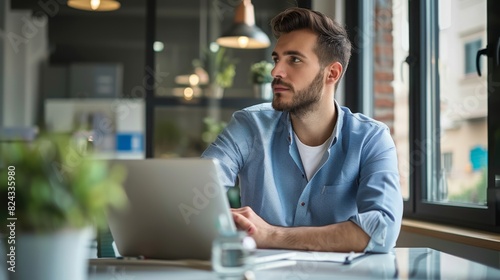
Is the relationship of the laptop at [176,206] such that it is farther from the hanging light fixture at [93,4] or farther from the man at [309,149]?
the hanging light fixture at [93,4]

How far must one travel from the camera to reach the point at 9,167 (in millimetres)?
1025

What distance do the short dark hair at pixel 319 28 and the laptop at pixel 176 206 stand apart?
1066 mm

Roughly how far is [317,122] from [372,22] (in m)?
1.86

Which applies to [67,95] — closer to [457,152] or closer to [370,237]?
[457,152]

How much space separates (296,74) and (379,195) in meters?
0.64

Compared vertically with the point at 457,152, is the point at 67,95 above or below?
above

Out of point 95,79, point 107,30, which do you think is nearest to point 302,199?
point 95,79

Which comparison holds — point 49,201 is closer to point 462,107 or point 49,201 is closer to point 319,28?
point 319,28

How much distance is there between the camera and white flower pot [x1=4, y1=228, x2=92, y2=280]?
109cm

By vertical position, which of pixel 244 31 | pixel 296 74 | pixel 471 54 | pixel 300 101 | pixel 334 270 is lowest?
pixel 334 270

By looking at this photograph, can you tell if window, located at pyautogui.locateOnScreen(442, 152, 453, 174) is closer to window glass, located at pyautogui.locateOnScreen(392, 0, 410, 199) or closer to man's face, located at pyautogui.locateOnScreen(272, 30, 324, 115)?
window glass, located at pyautogui.locateOnScreen(392, 0, 410, 199)

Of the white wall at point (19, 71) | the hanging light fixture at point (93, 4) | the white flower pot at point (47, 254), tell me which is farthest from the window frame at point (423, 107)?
the white wall at point (19, 71)

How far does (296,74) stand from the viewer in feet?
8.02

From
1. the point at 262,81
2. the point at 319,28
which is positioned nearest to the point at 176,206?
the point at 319,28
